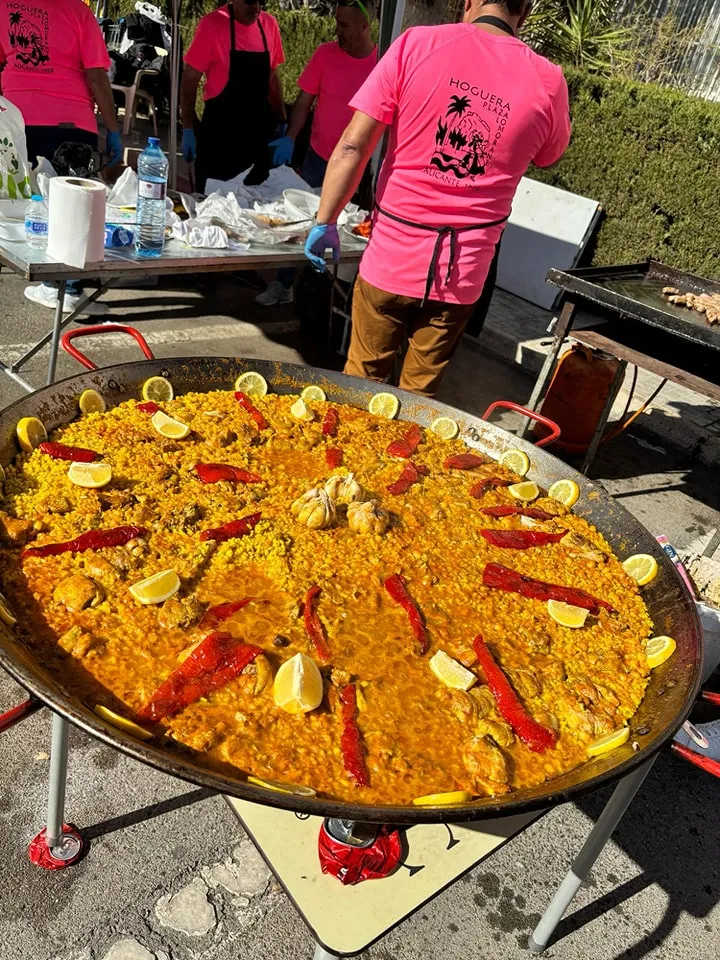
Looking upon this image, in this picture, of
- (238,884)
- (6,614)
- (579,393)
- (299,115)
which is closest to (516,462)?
(238,884)

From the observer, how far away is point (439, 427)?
124 inches

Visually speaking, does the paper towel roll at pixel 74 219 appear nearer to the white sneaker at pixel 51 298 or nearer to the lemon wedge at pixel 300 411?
the lemon wedge at pixel 300 411

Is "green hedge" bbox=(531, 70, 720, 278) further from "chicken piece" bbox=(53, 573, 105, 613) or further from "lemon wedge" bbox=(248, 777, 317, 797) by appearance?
"lemon wedge" bbox=(248, 777, 317, 797)

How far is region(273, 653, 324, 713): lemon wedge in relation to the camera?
5.75 feet

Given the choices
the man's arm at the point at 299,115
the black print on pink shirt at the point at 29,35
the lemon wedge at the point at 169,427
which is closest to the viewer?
the lemon wedge at the point at 169,427

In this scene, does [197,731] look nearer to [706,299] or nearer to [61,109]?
[706,299]

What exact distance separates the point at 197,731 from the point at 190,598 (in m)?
0.45

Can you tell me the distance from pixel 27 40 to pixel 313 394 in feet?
12.5

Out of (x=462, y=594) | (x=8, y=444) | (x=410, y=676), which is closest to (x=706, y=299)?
(x=462, y=594)

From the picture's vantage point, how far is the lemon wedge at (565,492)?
2777 millimetres

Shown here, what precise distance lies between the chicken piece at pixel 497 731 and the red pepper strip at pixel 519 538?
85 cm

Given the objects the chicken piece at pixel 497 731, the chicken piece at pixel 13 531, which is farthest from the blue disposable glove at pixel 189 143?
the chicken piece at pixel 497 731

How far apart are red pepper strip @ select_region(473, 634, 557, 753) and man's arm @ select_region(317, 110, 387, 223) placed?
2513 millimetres

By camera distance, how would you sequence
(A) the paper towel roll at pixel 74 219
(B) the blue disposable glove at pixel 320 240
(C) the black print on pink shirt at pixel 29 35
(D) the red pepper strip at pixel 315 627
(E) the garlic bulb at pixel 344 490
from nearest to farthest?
(D) the red pepper strip at pixel 315 627
(E) the garlic bulb at pixel 344 490
(A) the paper towel roll at pixel 74 219
(B) the blue disposable glove at pixel 320 240
(C) the black print on pink shirt at pixel 29 35
